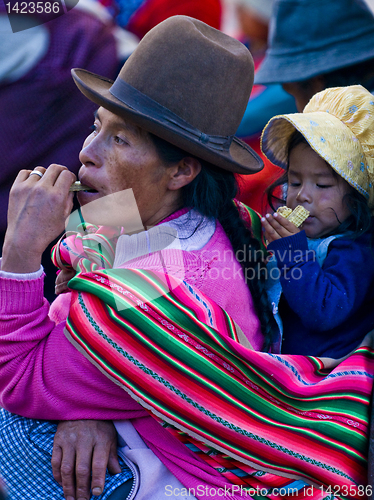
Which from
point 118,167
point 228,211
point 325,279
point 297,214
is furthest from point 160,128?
point 325,279

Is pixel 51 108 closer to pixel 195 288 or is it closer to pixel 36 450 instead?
pixel 195 288

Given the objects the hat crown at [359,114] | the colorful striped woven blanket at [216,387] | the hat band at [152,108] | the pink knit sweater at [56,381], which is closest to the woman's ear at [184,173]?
the hat band at [152,108]

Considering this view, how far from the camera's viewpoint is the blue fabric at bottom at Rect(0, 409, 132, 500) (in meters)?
1.65

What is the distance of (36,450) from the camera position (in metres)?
1.67

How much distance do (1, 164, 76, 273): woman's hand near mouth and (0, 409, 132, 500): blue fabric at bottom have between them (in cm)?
56

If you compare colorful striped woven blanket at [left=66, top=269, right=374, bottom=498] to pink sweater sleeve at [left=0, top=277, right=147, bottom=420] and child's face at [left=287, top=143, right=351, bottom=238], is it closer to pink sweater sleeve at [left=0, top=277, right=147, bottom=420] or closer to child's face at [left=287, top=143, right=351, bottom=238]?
pink sweater sleeve at [left=0, top=277, right=147, bottom=420]

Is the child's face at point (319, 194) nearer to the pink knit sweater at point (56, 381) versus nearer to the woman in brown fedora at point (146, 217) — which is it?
the woman in brown fedora at point (146, 217)

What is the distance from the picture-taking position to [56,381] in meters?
1.57

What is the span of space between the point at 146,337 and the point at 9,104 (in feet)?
7.02

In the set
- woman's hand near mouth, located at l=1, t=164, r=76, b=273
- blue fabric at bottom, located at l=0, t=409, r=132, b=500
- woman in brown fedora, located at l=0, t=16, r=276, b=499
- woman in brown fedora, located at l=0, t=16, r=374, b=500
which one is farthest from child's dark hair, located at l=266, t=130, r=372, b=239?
blue fabric at bottom, located at l=0, t=409, r=132, b=500

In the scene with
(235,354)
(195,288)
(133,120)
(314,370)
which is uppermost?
(133,120)

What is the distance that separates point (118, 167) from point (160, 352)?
0.73 metres

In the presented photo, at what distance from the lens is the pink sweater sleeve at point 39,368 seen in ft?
5.13

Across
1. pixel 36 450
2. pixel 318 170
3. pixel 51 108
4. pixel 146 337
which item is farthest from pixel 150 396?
pixel 51 108
